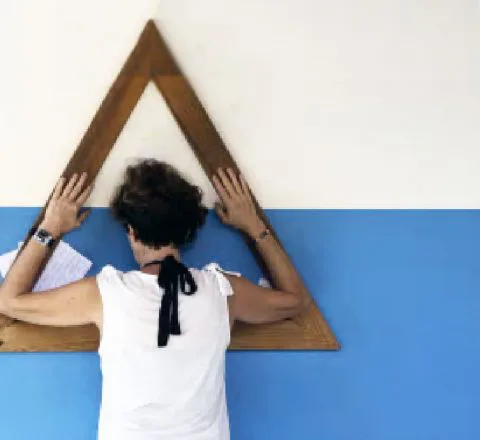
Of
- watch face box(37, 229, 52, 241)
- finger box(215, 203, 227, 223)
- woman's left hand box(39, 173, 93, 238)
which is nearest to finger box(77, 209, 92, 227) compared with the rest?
woman's left hand box(39, 173, 93, 238)

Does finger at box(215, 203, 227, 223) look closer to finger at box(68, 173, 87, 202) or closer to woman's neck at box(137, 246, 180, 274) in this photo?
woman's neck at box(137, 246, 180, 274)

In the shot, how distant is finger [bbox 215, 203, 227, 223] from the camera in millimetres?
1717

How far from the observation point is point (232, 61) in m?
1.78

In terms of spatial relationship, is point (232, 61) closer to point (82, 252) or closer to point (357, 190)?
point (357, 190)

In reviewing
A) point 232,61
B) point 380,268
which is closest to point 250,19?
point 232,61

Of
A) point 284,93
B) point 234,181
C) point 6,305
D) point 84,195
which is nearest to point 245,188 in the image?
point 234,181

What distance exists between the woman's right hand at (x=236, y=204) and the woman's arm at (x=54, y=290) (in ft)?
1.28

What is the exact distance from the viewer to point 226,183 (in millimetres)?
1720

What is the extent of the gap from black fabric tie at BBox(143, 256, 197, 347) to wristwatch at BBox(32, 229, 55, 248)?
339 mm

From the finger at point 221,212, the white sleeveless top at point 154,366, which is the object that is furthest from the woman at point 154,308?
the finger at point 221,212

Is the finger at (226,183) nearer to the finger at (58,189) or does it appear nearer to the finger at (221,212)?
the finger at (221,212)

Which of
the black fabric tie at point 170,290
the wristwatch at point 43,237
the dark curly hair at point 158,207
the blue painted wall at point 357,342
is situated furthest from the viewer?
the blue painted wall at point 357,342

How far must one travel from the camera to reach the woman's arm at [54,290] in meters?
1.45

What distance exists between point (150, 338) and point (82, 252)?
0.46 m
